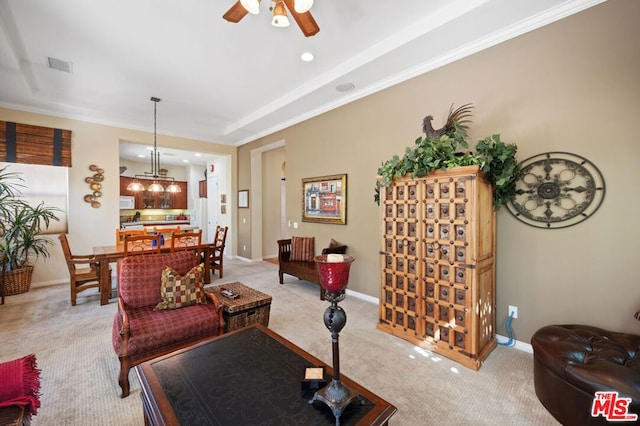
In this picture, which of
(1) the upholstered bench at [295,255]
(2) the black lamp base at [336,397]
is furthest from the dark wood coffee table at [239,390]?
(1) the upholstered bench at [295,255]

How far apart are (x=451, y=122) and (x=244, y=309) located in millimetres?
2975

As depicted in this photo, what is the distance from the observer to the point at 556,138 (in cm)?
246

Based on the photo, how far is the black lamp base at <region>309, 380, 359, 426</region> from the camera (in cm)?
117

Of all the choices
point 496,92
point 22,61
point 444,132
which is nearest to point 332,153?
point 444,132

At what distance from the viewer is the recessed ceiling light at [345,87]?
3.84 metres

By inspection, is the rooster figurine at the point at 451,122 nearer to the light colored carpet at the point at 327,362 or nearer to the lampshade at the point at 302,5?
the lampshade at the point at 302,5

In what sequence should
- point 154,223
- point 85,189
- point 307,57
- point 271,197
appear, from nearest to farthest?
point 307,57
point 85,189
point 271,197
point 154,223

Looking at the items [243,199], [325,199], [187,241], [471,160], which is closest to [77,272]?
[187,241]

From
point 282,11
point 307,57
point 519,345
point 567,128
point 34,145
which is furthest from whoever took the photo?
point 34,145

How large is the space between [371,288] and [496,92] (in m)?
2.93

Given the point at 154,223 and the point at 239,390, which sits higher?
the point at 154,223

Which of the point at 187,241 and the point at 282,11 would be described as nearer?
the point at 282,11

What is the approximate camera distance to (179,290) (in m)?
2.50

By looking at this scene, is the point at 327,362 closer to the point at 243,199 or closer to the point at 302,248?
the point at 302,248
